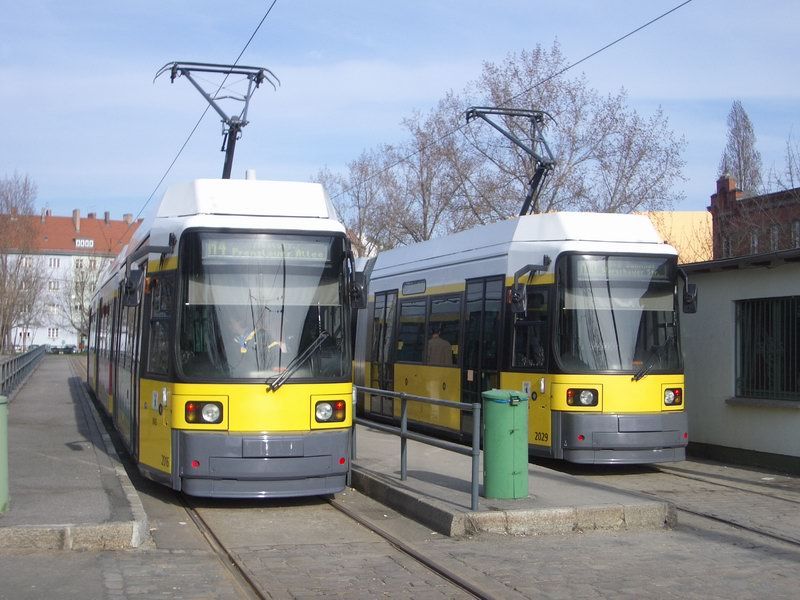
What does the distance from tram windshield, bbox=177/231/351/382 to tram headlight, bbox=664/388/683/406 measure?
4.93 meters

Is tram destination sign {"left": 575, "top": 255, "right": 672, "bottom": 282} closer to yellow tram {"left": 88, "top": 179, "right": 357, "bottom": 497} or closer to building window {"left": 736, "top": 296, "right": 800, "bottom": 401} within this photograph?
building window {"left": 736, "top": 296, "right": 800, "bottom": 401}

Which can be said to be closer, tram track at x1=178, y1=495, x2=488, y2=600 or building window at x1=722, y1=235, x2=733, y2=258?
tram track at x1=178, y1=495, x2=488, y2=600

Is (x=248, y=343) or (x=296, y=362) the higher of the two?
(x=248, y=343)

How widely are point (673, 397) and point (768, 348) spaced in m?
2.42

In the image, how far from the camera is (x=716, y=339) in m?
15.5

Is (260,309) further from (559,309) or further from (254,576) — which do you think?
(559,309)

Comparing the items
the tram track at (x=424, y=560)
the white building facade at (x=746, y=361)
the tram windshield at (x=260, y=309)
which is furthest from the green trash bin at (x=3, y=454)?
the white building facade at (x=746, y=361)

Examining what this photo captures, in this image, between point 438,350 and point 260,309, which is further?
point 438,350

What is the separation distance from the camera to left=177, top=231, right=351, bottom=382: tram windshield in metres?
9.72

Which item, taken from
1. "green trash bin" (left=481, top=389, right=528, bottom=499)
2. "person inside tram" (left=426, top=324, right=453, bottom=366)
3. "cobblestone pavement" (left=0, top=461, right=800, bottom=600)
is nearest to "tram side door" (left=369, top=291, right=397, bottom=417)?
"person inside tram" (left=426, top=324, right=453, bottom=366)

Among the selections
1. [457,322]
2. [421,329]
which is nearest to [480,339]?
[457,322]

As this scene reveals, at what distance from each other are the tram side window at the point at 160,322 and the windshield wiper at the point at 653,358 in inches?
235

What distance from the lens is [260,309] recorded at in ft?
32.2

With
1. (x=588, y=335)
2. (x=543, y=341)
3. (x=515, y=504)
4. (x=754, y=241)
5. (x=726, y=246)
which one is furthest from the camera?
(x=726, y=246)
